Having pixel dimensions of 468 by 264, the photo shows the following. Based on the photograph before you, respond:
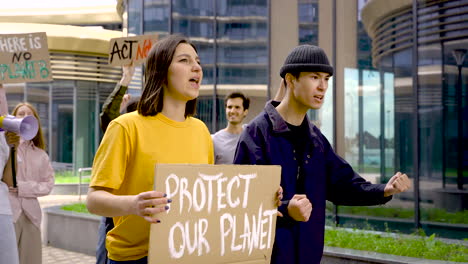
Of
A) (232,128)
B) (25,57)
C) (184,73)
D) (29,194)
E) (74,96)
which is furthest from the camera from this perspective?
(74,96)

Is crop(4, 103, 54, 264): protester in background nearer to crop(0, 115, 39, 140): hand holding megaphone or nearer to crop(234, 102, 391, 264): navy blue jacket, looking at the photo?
crop(0, 115, 39, 140): hand holding megaphone

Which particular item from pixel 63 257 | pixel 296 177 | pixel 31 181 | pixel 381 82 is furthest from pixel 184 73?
pixel 381 82

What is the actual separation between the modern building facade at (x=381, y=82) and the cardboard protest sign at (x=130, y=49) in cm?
456

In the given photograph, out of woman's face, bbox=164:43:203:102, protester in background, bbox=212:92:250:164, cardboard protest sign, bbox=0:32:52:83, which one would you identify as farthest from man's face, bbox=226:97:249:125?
woman's face, bbox=164:43:203:102

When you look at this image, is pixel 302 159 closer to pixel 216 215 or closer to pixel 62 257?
pixel 216 215

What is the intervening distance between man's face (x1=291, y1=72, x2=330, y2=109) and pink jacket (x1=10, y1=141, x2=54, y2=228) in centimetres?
310

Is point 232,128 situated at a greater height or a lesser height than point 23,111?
lesser

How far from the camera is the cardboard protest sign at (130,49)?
5.86m

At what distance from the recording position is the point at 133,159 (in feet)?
8.12

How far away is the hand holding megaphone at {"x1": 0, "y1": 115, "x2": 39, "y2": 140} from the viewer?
2.98 metres

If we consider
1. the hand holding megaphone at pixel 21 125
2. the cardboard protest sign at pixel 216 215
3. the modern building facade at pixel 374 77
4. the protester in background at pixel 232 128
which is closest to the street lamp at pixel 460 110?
the modern building facade at pixel 374 77

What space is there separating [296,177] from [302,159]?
9 cm

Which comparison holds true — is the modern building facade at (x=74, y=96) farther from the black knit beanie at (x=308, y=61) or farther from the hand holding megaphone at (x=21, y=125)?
the black knit beanie at (x=308, y=61)

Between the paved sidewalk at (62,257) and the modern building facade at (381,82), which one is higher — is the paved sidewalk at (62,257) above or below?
below
